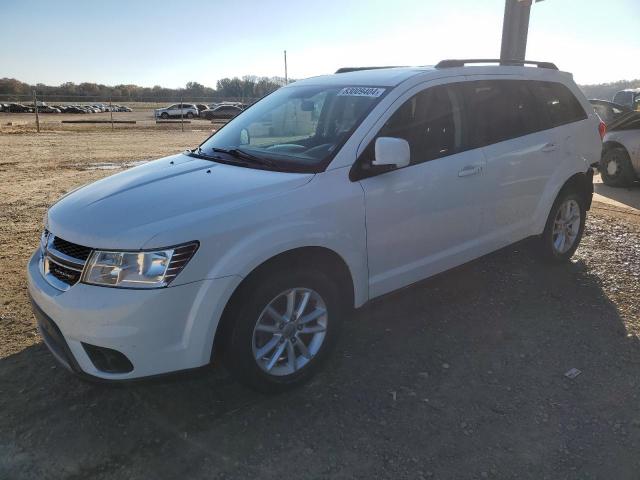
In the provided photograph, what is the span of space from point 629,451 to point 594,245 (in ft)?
12.1

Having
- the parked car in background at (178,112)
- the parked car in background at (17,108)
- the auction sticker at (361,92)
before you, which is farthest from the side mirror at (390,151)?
the parked car in background at (17,108)

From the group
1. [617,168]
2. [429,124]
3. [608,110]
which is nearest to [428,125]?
[429,124]

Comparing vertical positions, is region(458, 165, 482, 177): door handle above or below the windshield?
below

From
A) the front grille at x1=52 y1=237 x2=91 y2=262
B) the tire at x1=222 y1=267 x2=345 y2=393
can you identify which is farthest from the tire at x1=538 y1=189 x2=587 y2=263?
the front grille at x1=52 y1=237 x2=91 y2=262

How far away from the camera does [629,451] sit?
2.56 m

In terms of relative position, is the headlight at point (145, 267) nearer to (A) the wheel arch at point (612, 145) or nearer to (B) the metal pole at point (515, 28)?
(B) the metal pole at point (515, 28)

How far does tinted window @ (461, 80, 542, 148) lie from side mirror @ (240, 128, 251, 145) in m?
1.63

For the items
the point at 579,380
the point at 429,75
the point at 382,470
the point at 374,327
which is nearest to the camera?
the point at 382,470

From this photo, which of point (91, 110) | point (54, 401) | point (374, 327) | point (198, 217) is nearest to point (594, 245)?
point (374, 327)

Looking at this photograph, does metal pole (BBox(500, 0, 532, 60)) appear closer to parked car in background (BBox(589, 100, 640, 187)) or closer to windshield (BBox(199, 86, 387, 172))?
parked car in background (BBox(589, 100, 640, 187))

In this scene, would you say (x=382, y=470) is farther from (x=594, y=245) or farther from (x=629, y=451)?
(x=594, y=245)

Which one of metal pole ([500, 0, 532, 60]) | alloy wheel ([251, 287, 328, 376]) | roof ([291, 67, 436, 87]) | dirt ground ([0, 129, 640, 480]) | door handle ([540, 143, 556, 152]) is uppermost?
metal pole ([500, 0, 532, 60])

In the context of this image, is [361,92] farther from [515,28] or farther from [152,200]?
[515,28]

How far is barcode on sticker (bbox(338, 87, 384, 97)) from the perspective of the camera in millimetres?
3447
